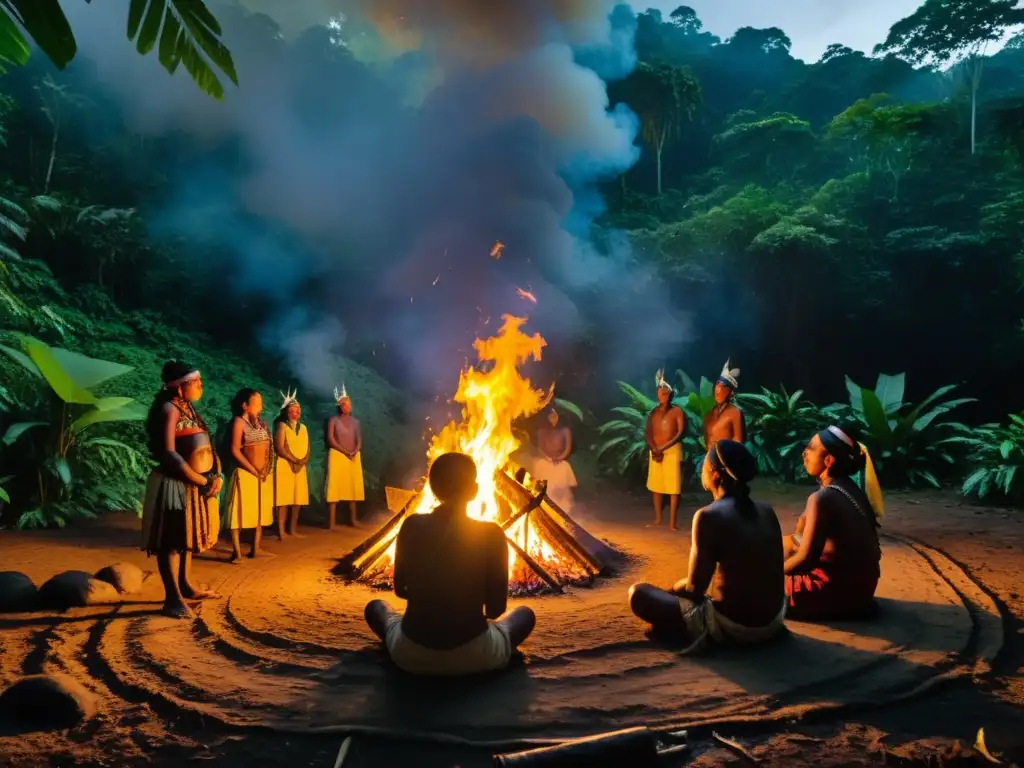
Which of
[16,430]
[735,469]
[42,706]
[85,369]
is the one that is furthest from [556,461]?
[42,706]

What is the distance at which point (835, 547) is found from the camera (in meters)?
4.43

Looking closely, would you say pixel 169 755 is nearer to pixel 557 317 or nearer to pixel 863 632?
pixel 863 632

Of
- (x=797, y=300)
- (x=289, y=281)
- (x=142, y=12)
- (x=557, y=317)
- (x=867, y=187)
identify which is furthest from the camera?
(x=867, y=187)

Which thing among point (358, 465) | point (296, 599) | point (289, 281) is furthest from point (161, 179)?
point (296, 599)

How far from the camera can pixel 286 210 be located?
11.8 metres

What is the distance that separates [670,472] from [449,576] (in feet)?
17.2

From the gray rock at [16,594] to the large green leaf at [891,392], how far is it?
36.4 ft

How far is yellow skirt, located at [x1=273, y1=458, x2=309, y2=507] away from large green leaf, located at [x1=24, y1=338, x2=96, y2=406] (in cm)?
249

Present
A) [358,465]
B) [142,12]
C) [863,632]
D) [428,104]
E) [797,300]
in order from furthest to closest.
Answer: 1. [797,300]
2. [428,104]
3. [358,465]
4. [863,632]
5. [142,12]

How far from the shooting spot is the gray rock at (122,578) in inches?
208

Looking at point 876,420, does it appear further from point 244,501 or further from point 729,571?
point 244,501

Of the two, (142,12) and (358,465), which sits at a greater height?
(142,12)

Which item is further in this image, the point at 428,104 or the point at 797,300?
the point at 797,300

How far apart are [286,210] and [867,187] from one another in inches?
635
